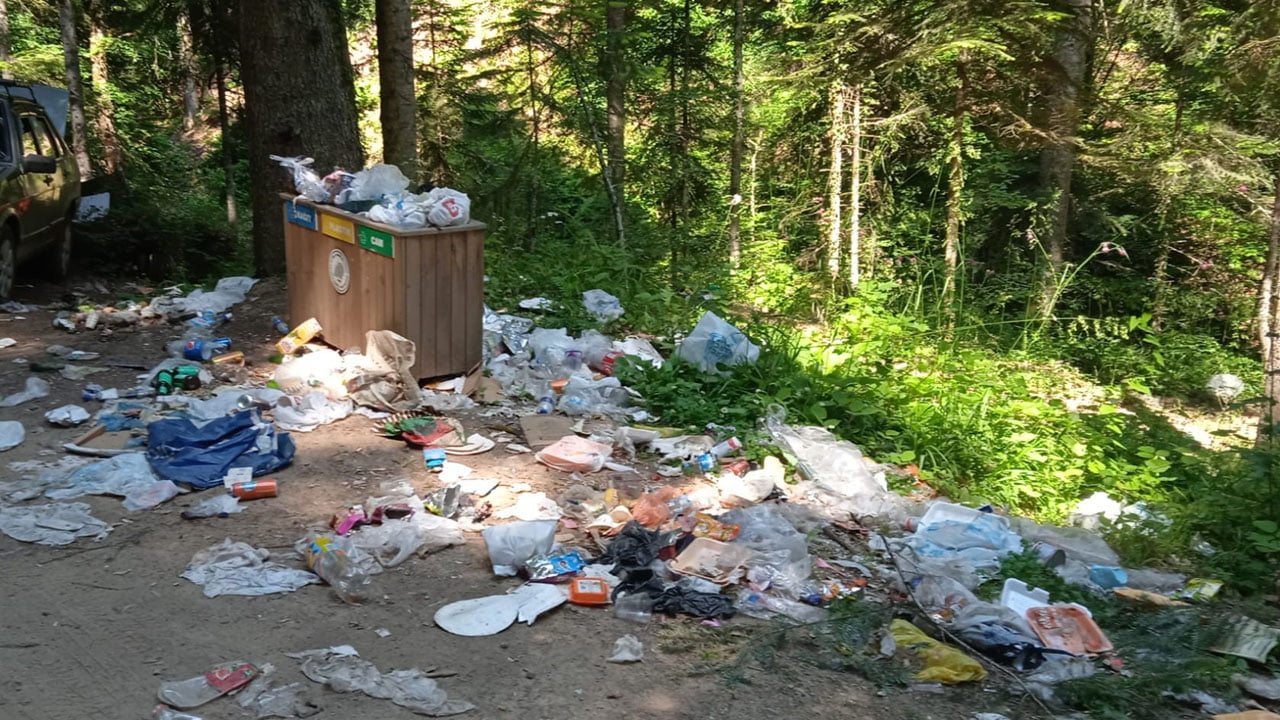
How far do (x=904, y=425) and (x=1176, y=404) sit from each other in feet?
21.8

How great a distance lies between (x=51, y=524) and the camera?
474 cm

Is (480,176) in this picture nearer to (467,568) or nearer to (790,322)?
(790,322)

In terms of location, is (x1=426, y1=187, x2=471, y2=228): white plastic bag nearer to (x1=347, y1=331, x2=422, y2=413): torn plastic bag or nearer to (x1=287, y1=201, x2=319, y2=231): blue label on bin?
(x1=347, y1=331, x2=422, y2=413): torn plastic bag

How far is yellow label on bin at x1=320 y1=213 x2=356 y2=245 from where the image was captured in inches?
277

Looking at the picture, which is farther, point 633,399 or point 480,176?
point 480,176

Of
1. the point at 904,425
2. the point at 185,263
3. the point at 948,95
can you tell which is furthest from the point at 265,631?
the point at 948,95

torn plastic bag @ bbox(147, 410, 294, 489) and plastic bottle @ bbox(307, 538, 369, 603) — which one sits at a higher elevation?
torn plastic bag @ bbox(147, 410, 294, 489)

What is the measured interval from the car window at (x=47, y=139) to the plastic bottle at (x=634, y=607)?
8.66 m

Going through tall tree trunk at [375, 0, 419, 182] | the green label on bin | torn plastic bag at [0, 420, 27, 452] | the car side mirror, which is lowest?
Answer: torn plastic bag at [0, 420, 27, 452]

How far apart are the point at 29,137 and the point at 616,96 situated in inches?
297

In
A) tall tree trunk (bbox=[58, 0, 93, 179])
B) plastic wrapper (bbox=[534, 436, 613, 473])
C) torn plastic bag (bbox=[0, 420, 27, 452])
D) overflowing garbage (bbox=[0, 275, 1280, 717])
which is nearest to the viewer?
overflowing garbage (bbox=[0, 275, 1280, 717])

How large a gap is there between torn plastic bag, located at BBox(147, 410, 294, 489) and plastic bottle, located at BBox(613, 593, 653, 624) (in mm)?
2426

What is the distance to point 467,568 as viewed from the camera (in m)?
4.64

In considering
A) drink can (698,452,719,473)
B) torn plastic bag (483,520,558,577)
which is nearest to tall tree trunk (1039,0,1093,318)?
drink can (698,452,719,473)
